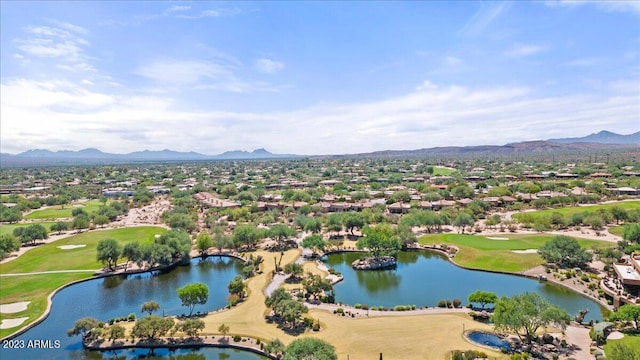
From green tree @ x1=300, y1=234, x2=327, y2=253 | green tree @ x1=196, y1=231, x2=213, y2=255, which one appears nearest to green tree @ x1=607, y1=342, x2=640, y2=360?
green tree @ x1=300, y1=234, x2=327, y2=253

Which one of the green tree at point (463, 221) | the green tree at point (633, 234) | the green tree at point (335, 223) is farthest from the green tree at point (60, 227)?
the green tree at point (633, 234)

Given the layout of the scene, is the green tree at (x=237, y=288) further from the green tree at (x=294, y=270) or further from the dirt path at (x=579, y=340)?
the dirt path at (x=579, y=340)

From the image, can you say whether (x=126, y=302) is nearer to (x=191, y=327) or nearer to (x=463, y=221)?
(x=191, y=327)

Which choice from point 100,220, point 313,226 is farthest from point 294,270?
point 100,220

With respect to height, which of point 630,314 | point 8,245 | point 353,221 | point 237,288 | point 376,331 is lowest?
point 376,331

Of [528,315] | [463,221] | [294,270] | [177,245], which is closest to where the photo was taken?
[528,315]

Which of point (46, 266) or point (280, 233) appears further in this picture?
point (280, 233)
